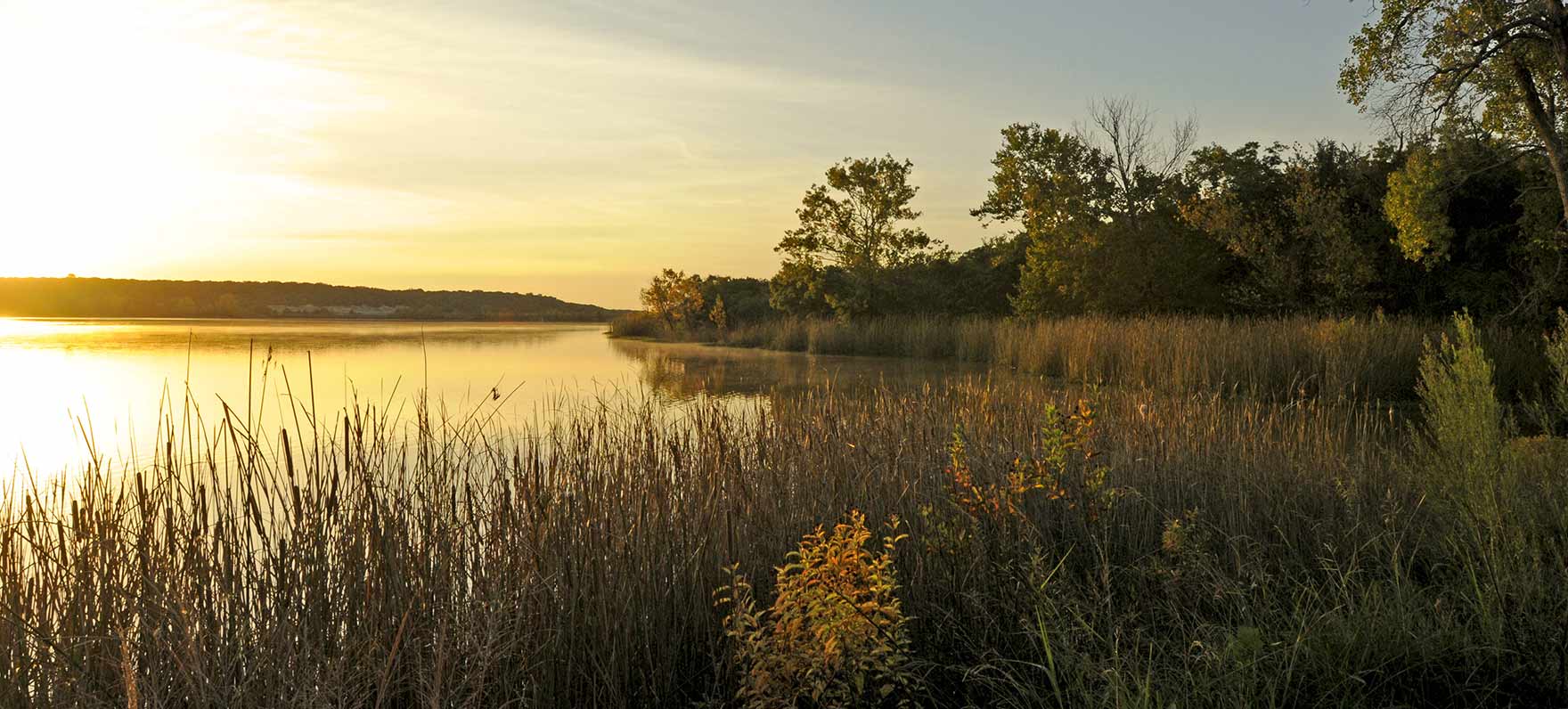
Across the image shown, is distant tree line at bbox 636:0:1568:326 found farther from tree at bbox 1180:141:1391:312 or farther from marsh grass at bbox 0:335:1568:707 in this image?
marsh grass at bbox 0:335:1568:707

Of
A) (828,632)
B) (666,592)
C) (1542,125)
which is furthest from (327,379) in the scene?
(1542,125)

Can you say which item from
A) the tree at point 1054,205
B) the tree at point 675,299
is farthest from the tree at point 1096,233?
the tree at point 675,299

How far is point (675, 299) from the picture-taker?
1388 inches

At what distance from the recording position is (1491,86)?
14094mm

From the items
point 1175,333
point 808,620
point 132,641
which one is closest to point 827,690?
point 808,620

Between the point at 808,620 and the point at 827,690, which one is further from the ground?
the point at 808,620

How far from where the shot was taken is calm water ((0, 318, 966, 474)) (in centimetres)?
801

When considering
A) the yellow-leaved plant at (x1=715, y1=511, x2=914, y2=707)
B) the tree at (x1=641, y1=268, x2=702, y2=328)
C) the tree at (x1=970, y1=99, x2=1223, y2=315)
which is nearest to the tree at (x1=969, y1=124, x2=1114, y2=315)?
the tree at (x1=970, y1=99, x2=1223, y2=315)

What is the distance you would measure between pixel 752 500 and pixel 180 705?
2.06 meters

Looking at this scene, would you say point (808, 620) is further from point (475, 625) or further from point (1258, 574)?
point (1258, 574)

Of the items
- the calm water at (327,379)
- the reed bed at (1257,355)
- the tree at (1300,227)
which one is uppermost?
the tree at (1300,227)

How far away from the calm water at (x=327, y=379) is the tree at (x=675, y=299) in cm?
998

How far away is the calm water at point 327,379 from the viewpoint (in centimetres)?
801

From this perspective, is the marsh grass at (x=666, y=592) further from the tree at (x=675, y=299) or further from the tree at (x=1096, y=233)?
the tree at (x=675, y=299)
